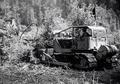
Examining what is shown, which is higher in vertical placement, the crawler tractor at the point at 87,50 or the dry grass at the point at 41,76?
the crawler tractor at the point at 87,50

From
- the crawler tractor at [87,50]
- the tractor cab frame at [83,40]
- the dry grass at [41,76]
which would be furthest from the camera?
the tractor cab frame at [83,40]

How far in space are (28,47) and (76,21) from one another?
1113 cm

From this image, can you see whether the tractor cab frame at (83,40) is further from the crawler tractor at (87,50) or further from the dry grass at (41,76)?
the dry grass at (41,76)

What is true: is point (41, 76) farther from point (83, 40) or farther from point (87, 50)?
point (83, 40)

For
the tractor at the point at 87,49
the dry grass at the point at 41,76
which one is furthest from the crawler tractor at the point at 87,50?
the dry grass at the point at 41,76

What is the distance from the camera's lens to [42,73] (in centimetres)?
1064

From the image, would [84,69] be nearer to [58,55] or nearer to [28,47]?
[58,55]

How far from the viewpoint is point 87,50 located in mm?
11836

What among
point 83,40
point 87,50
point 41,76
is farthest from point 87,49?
point 41,76

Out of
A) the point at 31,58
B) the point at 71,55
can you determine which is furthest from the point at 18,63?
the point at 71,55

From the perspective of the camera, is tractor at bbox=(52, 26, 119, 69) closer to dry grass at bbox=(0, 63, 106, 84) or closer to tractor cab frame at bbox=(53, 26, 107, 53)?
tractor cab frame at bbox=(53, 26, 107, 53)

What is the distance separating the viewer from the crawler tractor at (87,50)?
442 inches

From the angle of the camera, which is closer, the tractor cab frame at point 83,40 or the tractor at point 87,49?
the tractor at point 87,49

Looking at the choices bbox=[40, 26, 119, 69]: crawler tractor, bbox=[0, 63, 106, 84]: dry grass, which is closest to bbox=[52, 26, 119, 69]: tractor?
bbox=[40, 26, 119, 69]: crawler tractor
